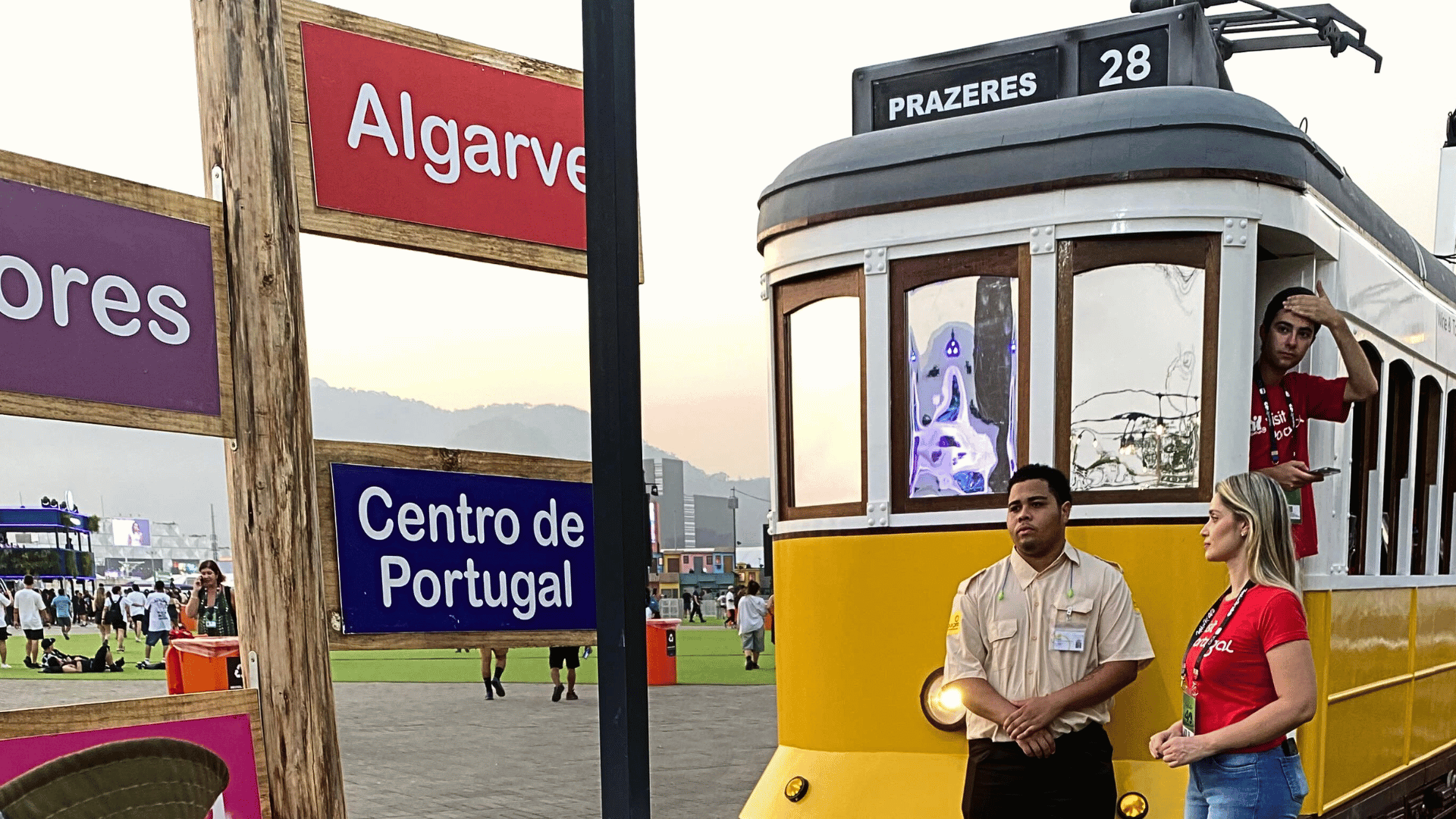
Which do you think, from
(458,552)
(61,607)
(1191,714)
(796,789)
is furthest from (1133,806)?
(61,607)

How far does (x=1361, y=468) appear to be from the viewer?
6012 mm

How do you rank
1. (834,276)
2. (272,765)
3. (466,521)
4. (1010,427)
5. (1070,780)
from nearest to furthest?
(272,765) → (466,521) → (1070,780) → (1010,427) → (834,276)

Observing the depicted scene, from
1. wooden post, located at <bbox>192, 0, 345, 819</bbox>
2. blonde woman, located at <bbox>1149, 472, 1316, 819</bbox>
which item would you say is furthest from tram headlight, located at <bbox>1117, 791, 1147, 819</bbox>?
wooden post, located at <bbox>192, 0, 345, 819</bbox>

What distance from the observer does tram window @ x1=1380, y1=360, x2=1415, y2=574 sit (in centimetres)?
629

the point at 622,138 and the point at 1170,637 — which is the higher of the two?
the point at 622,138

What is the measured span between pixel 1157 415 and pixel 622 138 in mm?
3182

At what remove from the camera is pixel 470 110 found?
10.8 feet

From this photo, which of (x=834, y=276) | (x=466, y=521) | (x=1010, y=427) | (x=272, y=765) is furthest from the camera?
(x=834, y=276)

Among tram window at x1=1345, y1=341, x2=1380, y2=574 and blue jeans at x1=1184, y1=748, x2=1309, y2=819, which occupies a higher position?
tram window at x1=1345, y1=341, x2=1380, y2=574

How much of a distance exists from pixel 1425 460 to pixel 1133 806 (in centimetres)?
331

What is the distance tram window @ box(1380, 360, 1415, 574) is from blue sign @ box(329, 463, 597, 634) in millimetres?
4368

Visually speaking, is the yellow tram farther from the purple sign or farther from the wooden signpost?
the purple sign

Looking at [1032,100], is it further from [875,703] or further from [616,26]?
[616,26]

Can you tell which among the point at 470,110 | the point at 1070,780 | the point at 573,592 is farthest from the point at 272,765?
the point at 1070,780
